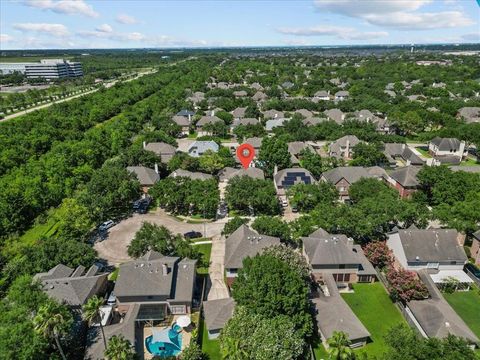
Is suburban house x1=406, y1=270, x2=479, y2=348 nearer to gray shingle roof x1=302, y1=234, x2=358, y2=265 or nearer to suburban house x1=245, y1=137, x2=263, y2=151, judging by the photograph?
gray shingle roof x1=302, y1=234, x2=358, y2=265

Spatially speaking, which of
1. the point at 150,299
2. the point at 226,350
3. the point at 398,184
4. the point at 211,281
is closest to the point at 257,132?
the point at 398,184

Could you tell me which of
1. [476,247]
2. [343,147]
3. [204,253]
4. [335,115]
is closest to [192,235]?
[204,253]

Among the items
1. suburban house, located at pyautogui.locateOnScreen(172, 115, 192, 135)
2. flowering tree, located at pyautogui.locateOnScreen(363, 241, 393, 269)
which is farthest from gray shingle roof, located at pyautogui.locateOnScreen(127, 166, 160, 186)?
suburban house, located at pyautogui.locateOnScreen(172, 115, 192, 135)

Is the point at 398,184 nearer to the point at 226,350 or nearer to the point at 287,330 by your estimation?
the point at 287,330

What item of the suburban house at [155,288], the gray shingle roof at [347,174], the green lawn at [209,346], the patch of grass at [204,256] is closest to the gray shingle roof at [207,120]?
the gray shingle roof at [347,174]

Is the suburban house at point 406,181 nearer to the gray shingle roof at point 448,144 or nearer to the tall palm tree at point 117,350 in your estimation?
the gray shingle roof at point 448,144

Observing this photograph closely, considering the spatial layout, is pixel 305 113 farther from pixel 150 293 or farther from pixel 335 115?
pixel 150 293
